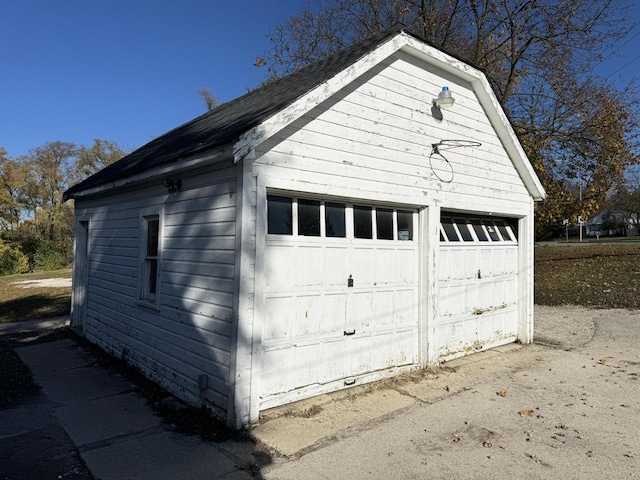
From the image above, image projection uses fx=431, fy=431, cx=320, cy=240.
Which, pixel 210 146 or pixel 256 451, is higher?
pixel 210 146

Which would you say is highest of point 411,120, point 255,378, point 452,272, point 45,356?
point 411,120

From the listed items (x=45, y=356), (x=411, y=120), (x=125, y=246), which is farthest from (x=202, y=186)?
(x=45, y=356)

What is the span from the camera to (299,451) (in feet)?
12.9

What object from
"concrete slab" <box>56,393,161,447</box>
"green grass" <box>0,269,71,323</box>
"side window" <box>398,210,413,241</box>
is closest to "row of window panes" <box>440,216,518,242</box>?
"side window" <box>398,210,413,241</box>

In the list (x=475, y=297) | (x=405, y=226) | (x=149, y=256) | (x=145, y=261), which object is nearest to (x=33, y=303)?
(x=145, y=261)

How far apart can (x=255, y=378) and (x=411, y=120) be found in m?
4.20

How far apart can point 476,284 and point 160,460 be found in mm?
5738

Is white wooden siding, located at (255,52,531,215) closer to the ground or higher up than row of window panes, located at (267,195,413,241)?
higher up

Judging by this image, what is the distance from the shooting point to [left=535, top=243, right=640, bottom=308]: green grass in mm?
13203

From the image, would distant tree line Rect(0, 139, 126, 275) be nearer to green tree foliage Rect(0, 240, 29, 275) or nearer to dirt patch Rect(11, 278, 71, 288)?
green tree foliage Rect(0, 240, 29, 275)

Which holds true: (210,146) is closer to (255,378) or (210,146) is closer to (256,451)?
(255,378)

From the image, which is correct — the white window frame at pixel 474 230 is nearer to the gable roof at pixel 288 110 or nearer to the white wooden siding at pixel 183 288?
the gable roof at pixel 288 110

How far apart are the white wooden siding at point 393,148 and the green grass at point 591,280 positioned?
7.52m

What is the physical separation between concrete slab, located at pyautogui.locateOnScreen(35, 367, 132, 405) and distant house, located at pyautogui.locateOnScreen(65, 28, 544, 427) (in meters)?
0.43
